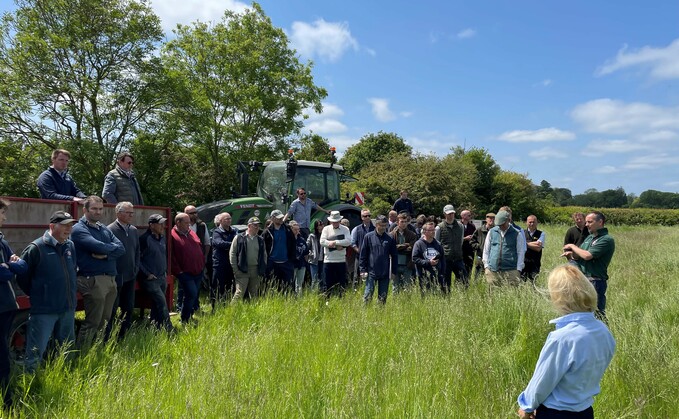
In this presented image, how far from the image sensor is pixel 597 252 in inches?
227

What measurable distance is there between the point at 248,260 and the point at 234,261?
21 centimetres

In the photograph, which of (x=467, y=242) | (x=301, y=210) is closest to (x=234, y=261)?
(x=301, y=210)

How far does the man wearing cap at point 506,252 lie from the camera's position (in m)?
7.00

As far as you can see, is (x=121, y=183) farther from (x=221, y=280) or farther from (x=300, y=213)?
(x=300, y=213)

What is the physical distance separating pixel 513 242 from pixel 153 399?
553 centimetres

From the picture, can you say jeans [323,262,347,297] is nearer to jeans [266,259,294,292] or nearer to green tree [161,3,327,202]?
jeans [266,259,294,292]

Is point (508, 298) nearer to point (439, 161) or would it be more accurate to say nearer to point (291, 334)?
point (291, 334)

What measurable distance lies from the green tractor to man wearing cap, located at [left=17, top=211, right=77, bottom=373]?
522 cm

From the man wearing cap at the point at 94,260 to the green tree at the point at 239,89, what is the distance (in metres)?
14.1

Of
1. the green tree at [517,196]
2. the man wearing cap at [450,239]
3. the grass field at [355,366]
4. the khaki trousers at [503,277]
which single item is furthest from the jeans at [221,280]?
the green tree at [517,196]

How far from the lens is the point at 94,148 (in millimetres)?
13844

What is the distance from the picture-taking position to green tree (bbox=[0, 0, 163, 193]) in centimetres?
1378

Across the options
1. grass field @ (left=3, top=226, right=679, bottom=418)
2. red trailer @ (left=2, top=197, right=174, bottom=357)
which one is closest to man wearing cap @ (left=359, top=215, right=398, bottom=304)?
grass field @ (left=3, top=226, right=679, bottom=418)

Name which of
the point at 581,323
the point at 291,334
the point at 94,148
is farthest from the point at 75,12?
the point at 581,323
